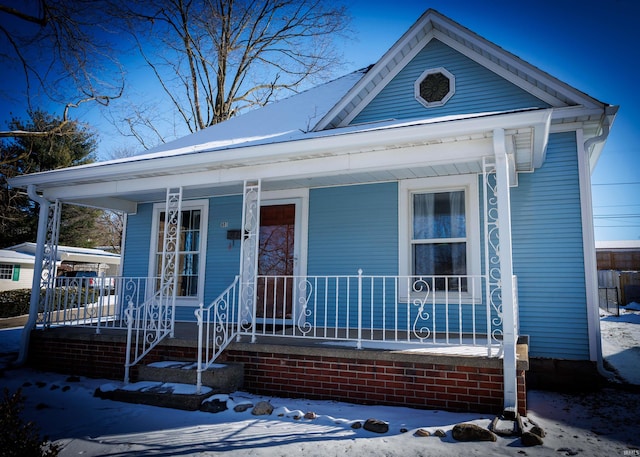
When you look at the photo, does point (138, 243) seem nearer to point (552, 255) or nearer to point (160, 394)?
point (160, 394)

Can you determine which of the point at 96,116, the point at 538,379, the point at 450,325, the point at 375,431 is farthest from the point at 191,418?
the point at 96,116

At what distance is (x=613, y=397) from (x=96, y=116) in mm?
16103

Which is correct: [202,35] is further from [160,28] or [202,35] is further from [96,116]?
[96,116]

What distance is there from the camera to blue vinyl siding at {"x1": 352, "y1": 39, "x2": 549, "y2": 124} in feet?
22.4

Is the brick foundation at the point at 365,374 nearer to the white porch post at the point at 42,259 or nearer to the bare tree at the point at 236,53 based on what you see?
the white porch post at the point at 42,259

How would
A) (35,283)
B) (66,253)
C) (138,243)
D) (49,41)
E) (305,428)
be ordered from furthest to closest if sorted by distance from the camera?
(66,253), (138,243), (35,283), (49,41), (305,428)

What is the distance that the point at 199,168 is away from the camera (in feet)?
20.3

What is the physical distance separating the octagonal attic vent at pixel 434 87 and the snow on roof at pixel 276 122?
1.88 meters

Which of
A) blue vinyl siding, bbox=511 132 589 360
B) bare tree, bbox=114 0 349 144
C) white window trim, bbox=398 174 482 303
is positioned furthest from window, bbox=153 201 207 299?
bare tree, bbox=114 0 349 144

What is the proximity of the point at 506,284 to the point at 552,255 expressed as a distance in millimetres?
2191

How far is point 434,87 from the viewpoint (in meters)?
7.33

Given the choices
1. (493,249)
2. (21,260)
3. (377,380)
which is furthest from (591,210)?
(21,260)

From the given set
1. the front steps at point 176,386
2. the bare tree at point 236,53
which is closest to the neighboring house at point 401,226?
the front steps at point 176,386

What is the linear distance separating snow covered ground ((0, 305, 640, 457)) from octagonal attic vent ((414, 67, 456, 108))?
4.67 meters
